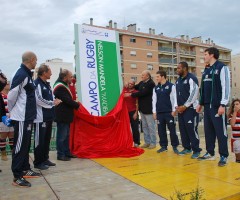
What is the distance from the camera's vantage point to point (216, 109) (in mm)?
5355

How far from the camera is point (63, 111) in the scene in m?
6.21

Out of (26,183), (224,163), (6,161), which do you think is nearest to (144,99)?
(224,163)

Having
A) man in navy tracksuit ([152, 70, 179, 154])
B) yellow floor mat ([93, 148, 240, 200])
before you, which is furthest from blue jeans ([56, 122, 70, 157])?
man in navy tracksuit ([152, 70, 179, 154])

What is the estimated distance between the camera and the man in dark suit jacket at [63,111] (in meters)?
6.14

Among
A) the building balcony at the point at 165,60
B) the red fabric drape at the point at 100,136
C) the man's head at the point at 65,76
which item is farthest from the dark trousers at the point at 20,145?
the building balcony at the point at 165,60

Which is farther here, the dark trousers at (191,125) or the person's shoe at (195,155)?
the dark trousers at (191,125)

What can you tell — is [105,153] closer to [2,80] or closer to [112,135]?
[112,135]

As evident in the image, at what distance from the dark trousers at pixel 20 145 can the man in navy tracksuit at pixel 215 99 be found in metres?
3.29

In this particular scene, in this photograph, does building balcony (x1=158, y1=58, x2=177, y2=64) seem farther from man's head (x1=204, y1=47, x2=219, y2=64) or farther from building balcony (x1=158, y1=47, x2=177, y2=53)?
man's head (x1=204, y1=47, x2=219, y2=64)

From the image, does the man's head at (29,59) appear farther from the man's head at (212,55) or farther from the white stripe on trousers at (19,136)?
the man's head at (212,55)

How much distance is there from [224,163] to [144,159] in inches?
64.4

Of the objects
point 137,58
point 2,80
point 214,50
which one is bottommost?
point 2,80

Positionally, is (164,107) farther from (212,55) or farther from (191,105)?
(212,55)

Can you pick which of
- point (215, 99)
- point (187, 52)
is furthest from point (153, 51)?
point (215, 99)
